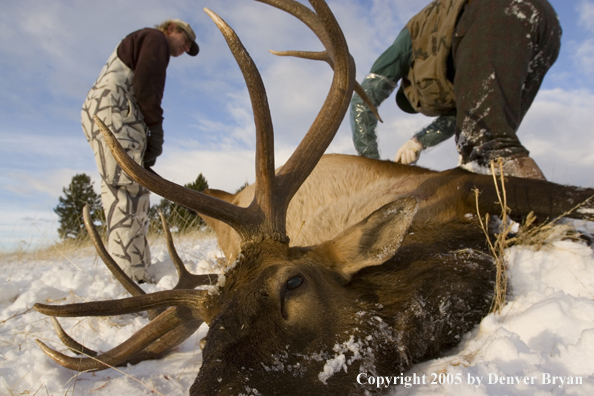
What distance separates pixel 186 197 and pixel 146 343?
929 mm

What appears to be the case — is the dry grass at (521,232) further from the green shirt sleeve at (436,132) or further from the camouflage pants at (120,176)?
the camouflage pants at (120,176)

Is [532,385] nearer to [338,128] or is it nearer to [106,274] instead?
[338,128]

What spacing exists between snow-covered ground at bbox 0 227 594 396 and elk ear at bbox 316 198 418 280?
584 mm

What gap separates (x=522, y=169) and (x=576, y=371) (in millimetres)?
2126

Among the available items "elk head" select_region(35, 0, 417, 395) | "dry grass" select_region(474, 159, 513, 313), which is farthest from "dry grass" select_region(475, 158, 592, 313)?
"elk head" select_region(35, 0, 417, 395)

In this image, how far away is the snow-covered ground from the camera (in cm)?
150

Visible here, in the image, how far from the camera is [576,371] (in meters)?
1.55

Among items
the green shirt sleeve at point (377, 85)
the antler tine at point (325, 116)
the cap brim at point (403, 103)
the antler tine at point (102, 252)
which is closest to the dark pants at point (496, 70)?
the green shirt sleeve at point (377, 85)

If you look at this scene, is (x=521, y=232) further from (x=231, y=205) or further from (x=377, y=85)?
(x=377, y=85)

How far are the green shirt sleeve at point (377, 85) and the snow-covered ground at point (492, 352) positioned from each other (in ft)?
11.1

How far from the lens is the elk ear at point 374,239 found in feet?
6.59

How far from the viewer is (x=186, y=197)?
1968 millimetres

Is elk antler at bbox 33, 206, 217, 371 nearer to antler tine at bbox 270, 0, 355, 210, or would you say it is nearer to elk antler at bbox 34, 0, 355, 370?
elk antler at bbox 34, 0, 355, 370

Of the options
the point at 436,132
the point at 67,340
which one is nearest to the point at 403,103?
the point at 436,132
